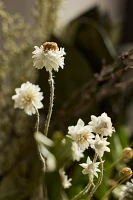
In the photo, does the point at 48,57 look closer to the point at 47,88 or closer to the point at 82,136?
the point at 82,136

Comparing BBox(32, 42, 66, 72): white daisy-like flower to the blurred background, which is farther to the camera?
the blurred background

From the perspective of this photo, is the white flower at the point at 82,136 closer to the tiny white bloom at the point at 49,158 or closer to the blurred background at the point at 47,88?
the tiny white bloom at the point at 49,158

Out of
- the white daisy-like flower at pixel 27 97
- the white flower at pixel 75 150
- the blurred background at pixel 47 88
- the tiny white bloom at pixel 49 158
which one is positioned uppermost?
the blurred background at pixel 47 88

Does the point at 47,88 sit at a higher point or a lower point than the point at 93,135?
higher

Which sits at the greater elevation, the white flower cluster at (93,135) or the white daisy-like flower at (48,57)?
the white daisy-like flower at (48,57)

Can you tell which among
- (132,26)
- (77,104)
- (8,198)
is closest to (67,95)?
(77,104)

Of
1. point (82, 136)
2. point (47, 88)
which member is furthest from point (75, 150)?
point (47, 88)

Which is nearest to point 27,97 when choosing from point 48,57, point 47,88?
point 48,57

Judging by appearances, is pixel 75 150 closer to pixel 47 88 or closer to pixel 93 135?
pixel 93 135

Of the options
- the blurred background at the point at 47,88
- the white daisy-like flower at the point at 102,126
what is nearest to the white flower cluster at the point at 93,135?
the white daisy-like flower at the point at 102,126

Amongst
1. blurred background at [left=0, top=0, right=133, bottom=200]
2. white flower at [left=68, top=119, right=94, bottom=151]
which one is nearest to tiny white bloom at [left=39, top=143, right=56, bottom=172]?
white flower at [left=68, top=119, right=94, bottom=151]

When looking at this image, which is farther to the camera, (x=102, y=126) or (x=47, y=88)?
(x=47, y=88)

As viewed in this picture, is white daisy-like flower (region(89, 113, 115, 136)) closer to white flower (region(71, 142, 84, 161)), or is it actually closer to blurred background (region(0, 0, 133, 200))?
white flower (region(71, 142, 84, 161))
